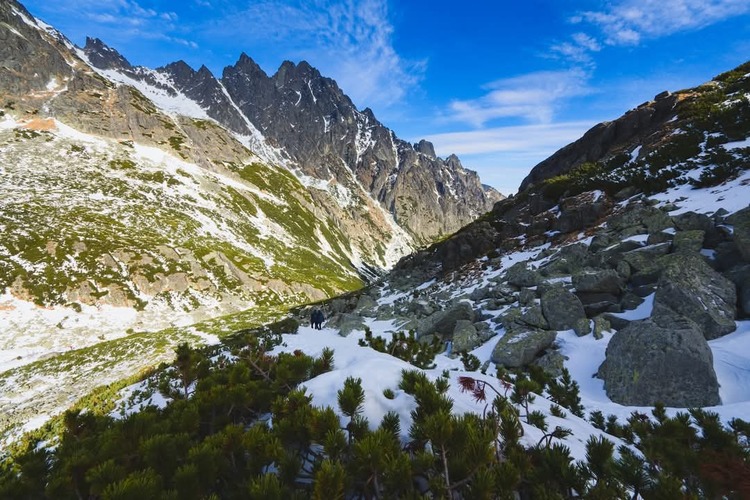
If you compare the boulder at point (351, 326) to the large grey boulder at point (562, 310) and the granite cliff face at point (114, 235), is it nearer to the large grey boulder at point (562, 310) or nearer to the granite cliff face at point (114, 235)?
the large grey boulder at point (562, 310)

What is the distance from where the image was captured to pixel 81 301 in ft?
163

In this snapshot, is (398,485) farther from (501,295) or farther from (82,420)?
(501,295)

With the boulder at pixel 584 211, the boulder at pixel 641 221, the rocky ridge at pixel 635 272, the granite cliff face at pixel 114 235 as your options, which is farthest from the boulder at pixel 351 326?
the boulder at pixel 584 211

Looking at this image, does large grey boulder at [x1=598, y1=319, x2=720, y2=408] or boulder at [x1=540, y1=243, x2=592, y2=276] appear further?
boulder at [x1=540, y1=243, x2=592, y2=276]

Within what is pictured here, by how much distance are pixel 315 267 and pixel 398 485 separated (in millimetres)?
118944

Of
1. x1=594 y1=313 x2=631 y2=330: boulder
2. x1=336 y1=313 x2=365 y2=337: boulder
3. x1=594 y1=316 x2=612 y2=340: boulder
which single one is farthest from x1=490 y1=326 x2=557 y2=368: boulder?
x1=336 y1=313 x2=365 y2=337: boulder

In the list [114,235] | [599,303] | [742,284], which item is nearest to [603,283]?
[599,303]

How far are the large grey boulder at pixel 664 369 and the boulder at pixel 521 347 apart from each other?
8.49 feet

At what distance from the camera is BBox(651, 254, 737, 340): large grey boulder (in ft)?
34.2

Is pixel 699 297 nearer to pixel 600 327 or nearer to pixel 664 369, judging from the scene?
pixel 600 327

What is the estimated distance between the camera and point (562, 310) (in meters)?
13.6

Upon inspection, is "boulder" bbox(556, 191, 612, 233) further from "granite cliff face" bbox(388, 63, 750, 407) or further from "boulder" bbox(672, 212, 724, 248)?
"boulder" bbox(672, 212, 724, 248)

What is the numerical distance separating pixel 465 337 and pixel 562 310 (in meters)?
4.13

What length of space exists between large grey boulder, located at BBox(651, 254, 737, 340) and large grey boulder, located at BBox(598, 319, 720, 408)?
5.82 feet
